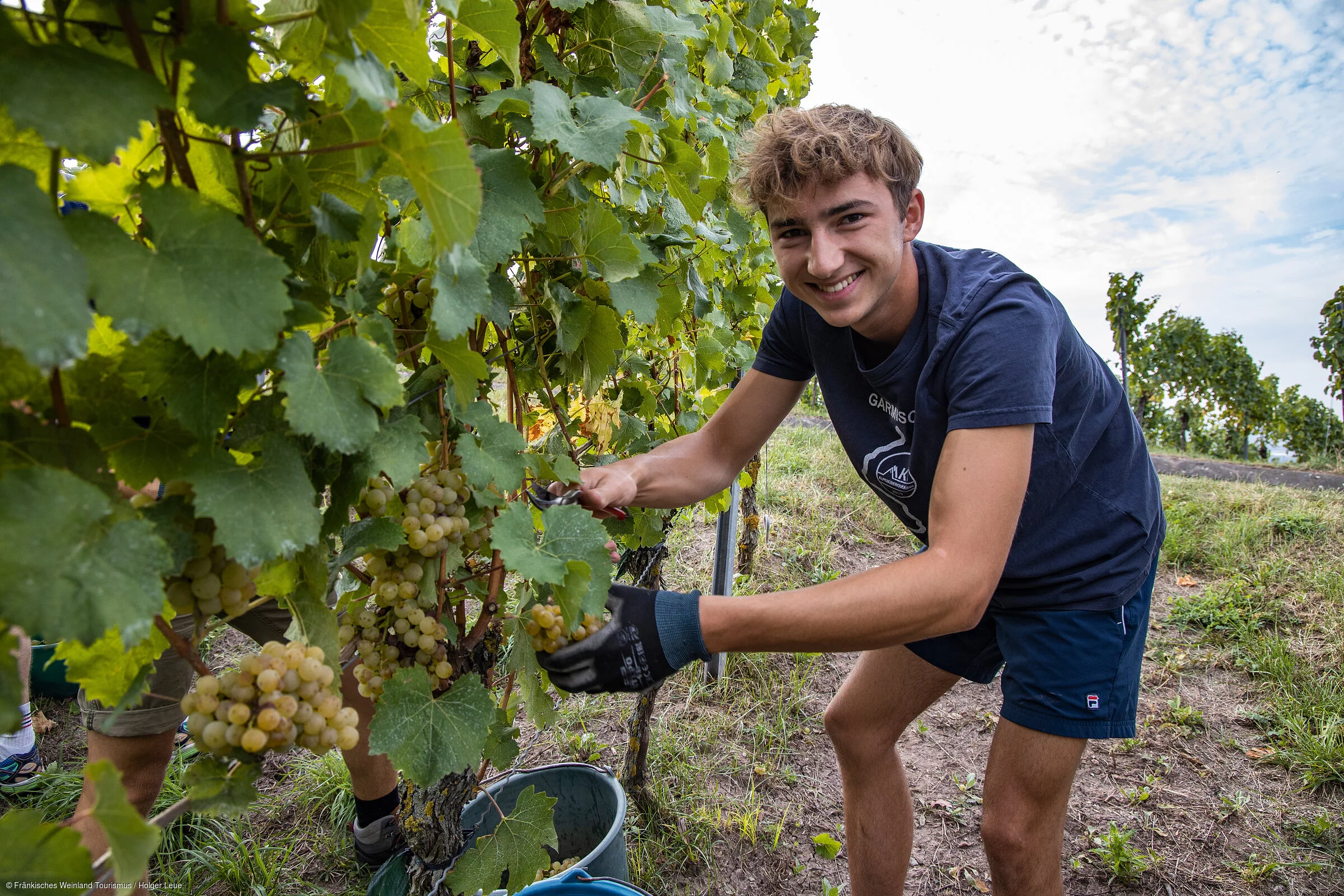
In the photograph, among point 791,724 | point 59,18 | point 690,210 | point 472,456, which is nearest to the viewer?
point 59,18

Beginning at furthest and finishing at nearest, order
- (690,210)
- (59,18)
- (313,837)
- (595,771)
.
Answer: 1. (313,837)
2. (595,771)
3. (690,210)
4. (59,18)

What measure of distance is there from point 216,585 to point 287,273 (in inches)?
13.3

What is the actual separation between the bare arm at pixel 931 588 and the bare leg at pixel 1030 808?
0.71 meters

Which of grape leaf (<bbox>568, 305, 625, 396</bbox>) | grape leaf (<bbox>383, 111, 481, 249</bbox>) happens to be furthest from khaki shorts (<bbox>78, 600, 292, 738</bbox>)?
grape leaf (<bbox>383, 111, 481, 249</bbox>)

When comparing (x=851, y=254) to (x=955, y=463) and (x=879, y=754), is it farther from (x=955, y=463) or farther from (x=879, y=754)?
(x=879, y=754)

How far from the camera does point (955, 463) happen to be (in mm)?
1554

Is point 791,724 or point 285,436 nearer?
point 285,436

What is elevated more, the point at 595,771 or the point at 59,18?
the point at 59,18

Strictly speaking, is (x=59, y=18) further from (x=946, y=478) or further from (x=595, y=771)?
(x=595, y=771)

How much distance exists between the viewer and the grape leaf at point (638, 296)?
1450mm

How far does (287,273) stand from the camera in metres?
0.66

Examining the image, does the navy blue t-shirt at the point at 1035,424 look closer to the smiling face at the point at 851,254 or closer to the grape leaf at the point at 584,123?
the smiling face at the point at 851,254

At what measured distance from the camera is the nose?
1.84 metres

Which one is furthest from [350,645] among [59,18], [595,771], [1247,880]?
[1247,880]
